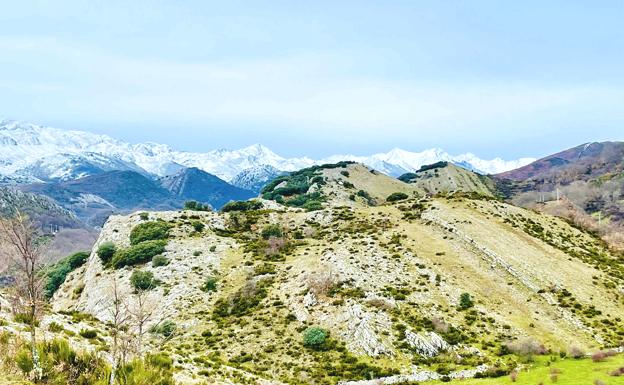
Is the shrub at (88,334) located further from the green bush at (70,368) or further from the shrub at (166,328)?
the shrub at (166,328)

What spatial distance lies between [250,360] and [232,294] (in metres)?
18.3

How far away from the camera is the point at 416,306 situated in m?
57.8

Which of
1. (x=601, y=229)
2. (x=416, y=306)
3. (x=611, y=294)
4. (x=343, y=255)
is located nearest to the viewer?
(x=416, y=306)

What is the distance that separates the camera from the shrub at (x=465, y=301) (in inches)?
2271

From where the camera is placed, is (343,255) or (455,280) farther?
(343,255)

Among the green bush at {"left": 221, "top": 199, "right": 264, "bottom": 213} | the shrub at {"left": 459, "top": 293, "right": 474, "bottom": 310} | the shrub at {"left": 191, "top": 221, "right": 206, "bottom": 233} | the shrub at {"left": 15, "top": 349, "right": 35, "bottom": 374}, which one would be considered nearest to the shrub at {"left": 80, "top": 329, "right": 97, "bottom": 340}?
the shrub at {"left": 15, "top": 349, "right": 35, "bottom": 374}

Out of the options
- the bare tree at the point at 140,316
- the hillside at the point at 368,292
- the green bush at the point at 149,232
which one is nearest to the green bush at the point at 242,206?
the hillside at the point at 368,292

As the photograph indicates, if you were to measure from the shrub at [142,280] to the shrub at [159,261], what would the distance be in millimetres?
4501

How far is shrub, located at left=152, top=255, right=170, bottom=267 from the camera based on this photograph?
74.6 metres

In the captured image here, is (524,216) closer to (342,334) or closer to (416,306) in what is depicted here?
(416,306)

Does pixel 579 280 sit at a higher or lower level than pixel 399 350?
higher

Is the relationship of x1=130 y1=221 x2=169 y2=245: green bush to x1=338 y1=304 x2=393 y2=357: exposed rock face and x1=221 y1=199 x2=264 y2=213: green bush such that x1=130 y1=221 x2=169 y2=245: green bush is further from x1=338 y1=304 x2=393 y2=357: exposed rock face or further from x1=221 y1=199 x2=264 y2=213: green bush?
x1=338 y1=304 x2=393 y2=357: exposed rock face

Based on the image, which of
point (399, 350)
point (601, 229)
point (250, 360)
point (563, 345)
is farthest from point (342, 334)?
point (601, 229)

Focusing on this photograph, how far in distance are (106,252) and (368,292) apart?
52.2 metres
